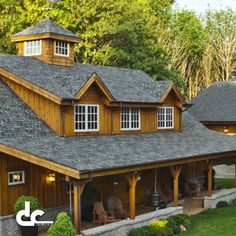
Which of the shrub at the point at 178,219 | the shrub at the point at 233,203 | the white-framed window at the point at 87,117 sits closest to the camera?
the shrub at the point at 178,219

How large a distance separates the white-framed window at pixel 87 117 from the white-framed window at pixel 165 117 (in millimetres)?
5570

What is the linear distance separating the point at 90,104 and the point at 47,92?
2546 mm

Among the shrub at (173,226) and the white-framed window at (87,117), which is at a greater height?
the white-framed window at (87,117)

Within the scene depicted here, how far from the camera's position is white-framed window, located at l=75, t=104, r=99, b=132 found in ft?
75.3

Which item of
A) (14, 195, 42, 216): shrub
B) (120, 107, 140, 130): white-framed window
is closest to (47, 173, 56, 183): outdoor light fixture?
(14, 195, 42, 216): shrub

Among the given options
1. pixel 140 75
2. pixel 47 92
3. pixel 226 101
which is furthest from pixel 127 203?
pixel 226 101

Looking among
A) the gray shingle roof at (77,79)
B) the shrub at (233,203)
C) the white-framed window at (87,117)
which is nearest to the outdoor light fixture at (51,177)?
the white-framed window at (87,117)

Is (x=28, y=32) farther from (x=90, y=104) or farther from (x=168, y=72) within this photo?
(x=168, y=72)

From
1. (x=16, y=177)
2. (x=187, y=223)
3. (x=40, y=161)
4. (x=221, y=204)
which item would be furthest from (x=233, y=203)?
(x=40, y=161)

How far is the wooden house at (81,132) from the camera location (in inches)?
749

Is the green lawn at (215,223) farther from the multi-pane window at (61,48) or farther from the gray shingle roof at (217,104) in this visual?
the gray shingle roof at (217,104)

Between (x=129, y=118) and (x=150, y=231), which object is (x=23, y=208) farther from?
(x=129, y=118)

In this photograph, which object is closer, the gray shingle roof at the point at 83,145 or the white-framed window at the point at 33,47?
the gray shingle roof at the point at 83,145

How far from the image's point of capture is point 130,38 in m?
43.2
